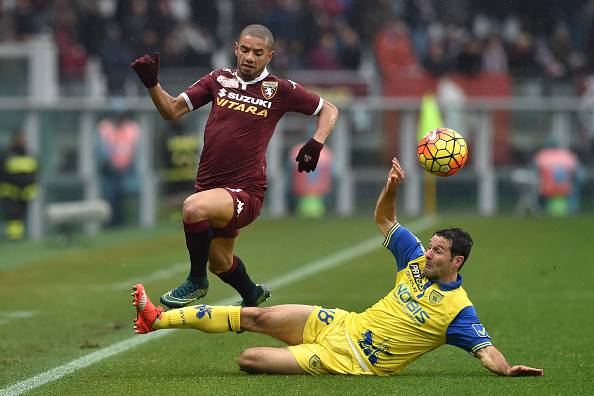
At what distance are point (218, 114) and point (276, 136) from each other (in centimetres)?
1450

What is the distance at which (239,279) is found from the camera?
31.8ft

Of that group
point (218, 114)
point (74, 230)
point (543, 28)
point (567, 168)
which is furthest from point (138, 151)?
point (218, 114)

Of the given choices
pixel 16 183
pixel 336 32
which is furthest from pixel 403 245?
pixel 336 32

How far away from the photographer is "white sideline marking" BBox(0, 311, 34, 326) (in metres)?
11.9

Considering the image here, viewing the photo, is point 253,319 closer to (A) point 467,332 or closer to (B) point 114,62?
(A) point 467,332

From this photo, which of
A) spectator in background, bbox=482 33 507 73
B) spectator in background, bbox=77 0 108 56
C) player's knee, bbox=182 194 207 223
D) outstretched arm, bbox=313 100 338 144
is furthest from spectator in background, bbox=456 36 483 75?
player's knee, bbox=182 194 207 223

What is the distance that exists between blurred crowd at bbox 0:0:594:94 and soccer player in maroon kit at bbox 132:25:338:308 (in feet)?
51.5

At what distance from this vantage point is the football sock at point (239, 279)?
967 centimetres

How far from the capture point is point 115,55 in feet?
83.5

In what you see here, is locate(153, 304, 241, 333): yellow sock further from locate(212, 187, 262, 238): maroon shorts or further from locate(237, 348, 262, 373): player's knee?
locate(212, 187, 262, 238): maroon shorts

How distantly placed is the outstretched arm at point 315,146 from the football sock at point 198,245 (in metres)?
0.74

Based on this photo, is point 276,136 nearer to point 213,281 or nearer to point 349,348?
point 213,281

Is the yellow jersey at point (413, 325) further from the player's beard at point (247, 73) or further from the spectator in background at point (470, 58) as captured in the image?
the spectator in background at point (470, 58)

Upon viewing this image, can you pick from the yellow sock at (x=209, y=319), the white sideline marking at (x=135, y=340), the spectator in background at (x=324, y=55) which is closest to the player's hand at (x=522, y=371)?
the yellow sock at (x=209, y=319)
